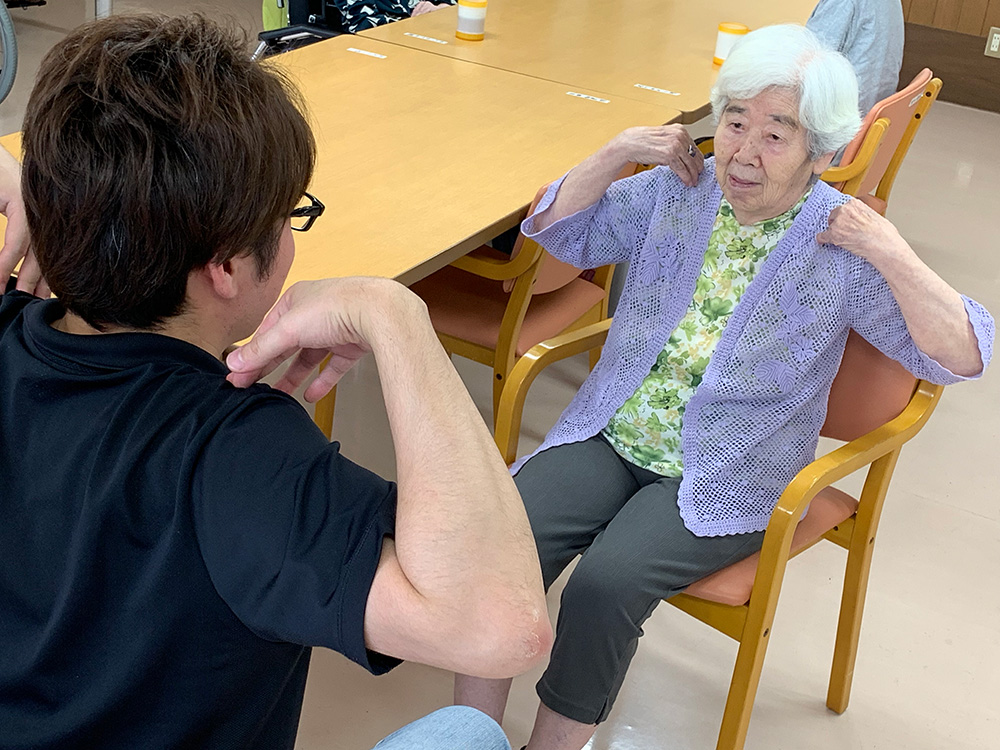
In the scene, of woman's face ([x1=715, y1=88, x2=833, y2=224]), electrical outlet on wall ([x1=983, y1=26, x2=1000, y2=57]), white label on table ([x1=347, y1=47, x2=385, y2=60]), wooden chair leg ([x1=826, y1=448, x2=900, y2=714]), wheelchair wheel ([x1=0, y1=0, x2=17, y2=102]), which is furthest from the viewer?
electrical outlet on wall ([x1=983, y1=26, x2=1000, y2=57])

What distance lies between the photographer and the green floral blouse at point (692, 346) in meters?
1.98

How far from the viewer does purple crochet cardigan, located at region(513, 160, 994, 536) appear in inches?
73.8

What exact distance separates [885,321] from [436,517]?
1158 millimetres

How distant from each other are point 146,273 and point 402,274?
3.03 ft

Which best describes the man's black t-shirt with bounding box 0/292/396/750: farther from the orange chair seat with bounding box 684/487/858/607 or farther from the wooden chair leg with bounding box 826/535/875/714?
the wooden chair leg with bounding box 826/535/875/714

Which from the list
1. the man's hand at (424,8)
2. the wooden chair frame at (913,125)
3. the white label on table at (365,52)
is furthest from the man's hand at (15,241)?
the wooden chair frame at (913,125)

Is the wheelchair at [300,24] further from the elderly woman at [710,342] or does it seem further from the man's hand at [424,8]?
the elderly woman at [710,342]

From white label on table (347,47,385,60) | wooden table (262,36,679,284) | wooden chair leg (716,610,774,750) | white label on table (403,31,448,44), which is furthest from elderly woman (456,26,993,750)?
white label on table (403,31,448,44)

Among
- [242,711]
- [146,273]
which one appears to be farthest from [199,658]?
[146,273]

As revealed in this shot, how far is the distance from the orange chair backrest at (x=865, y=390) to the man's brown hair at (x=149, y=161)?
125 centimetres

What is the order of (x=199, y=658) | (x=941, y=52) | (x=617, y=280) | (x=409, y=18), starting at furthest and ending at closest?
(x=941, y=52) → (x=409, y=18) → (x=617, y=280) → (x=199, y=658)

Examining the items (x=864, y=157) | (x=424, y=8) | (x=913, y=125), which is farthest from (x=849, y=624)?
(x=424, y=8)

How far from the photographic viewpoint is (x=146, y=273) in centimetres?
100

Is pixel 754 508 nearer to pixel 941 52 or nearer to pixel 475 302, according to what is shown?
pixel 475 302
